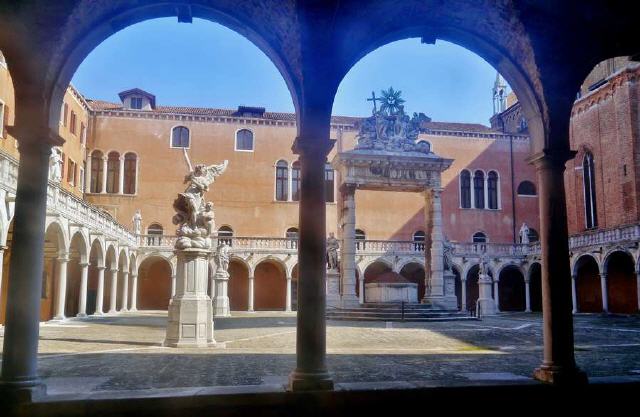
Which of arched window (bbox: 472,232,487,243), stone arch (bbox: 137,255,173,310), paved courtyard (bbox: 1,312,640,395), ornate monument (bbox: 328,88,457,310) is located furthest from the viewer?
arched window (bbox: 472,232,487,243)

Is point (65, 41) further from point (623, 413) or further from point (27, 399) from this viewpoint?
point (623, 413)

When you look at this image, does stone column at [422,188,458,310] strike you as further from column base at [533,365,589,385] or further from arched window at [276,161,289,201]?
arched window at [276,161,289,201]

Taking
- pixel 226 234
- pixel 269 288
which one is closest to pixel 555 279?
pixel 269 288

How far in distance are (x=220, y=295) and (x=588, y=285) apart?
2087 centimetres

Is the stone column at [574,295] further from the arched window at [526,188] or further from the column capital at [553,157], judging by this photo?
the column capital at [553,157]

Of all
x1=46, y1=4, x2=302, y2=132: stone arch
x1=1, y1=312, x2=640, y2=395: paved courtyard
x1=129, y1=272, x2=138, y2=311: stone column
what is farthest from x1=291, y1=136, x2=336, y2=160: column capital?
x1=129, y1=272, x2=138, y2=311: stone column

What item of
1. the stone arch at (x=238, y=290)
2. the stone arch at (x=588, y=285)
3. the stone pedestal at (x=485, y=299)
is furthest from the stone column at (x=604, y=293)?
the stone arch at (x=238, y=290)

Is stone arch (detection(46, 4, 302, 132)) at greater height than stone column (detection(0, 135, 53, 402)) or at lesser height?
greater

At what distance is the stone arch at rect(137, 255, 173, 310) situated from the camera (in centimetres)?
3773

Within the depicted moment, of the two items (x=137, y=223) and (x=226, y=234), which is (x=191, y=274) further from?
(x=226, y=234)

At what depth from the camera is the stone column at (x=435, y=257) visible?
2336cm

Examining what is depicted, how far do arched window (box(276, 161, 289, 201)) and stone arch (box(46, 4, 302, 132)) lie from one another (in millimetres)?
33725

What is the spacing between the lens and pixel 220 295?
27.0 m

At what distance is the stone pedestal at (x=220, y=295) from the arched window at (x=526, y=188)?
81.2ft
